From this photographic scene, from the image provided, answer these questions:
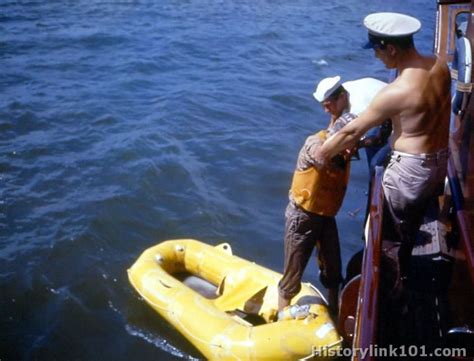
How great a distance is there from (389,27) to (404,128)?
74cm

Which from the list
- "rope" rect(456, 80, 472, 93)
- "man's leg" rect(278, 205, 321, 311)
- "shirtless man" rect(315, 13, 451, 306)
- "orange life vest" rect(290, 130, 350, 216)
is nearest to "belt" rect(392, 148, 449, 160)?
"shirtless man" rect(315, 13, 451, 306)

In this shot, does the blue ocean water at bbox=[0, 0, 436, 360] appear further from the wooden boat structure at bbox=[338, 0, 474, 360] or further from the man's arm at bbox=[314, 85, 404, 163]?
the man's arm at bbox=[314, 85, 404, 163]

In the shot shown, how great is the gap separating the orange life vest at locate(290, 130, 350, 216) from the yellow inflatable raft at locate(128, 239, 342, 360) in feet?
3.70

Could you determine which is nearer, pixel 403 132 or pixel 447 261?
pixel 403 132

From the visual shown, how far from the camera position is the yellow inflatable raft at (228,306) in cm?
479

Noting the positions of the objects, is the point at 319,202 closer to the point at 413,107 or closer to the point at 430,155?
the point at 430,155

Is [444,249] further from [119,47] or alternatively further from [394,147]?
[119,47]

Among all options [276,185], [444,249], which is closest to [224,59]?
[276,185]

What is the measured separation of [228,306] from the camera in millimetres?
5723

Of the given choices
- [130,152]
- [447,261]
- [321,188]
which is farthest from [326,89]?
[130,152]

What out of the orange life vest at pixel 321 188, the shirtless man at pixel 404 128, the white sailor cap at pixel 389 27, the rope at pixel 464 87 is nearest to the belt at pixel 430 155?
the shirtless man at pixel 404 128

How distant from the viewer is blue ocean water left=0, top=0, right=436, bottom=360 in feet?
21.9

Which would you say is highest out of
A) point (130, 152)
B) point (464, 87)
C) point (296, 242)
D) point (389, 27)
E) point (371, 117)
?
point (389, 27)

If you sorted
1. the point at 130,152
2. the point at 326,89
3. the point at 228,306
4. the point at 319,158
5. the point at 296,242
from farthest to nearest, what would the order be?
the point at 130,152 → the point at 228,306 → the point at 296,242 → the point at 319,158 → the point at 326,89
